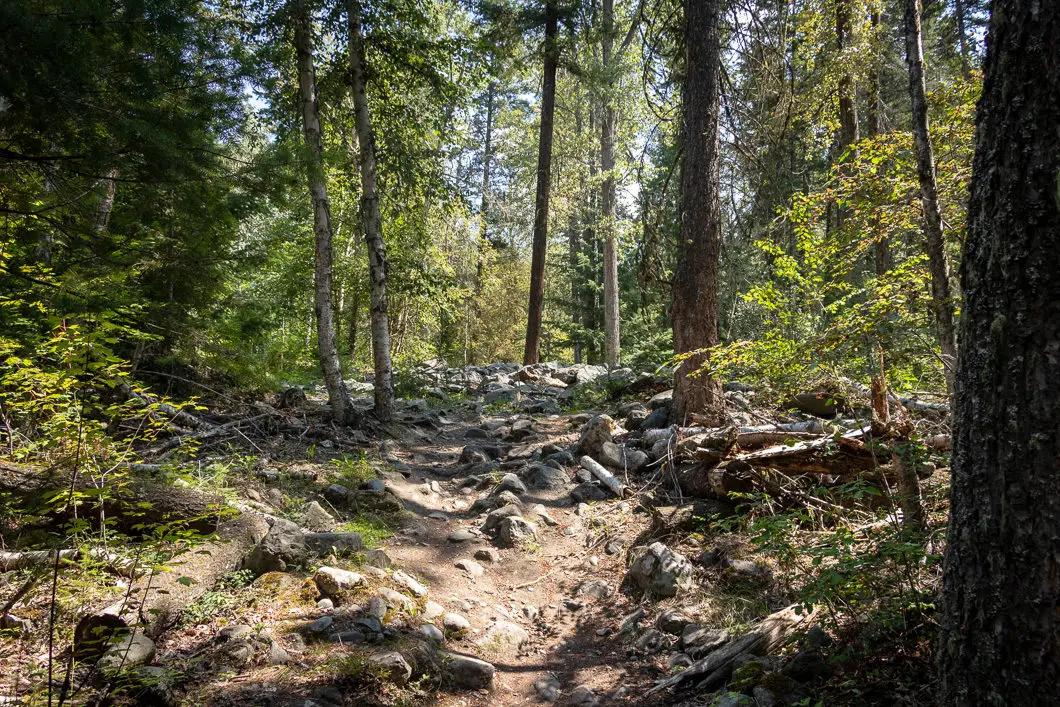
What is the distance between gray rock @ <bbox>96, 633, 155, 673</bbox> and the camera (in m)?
2.54

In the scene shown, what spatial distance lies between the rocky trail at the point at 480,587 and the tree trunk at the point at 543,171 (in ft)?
26.2

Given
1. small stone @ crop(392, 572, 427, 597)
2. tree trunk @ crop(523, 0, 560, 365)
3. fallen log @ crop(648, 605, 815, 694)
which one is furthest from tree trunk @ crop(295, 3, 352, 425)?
tree trunk @ crop(523, 0, 560, 365)

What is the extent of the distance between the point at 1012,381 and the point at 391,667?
321cm

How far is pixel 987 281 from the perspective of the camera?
185 cm

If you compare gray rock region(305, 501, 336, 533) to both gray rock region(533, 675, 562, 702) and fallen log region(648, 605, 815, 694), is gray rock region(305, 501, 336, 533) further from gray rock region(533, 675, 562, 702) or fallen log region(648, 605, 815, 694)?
fallen log region(648, 605, 815, 694)

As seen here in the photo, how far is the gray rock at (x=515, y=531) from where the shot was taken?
570cm

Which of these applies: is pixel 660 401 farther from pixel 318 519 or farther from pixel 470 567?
pixel 318 519

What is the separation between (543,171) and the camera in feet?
49.0

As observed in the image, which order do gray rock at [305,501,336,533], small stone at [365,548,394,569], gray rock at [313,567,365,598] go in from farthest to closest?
1. gray rock at [305,501,336,533]
2. small stone at [365,548,394,569]
3. gray rock at [313,567,365,598]

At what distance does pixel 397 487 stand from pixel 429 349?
17591 millimetres

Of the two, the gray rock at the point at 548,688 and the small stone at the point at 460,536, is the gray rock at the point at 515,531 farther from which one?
the gray rock at the point at 548,688

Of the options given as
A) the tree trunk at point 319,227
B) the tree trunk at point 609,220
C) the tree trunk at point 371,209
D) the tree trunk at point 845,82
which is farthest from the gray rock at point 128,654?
the tree trunk at point 609,220

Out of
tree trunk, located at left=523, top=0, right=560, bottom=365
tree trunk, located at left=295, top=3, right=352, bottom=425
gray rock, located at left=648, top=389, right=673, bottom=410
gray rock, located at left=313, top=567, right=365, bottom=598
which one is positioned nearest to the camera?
gray rock, located at left=313, top=567, right=365, bottom=598

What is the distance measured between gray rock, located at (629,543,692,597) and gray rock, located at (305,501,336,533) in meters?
2.78
